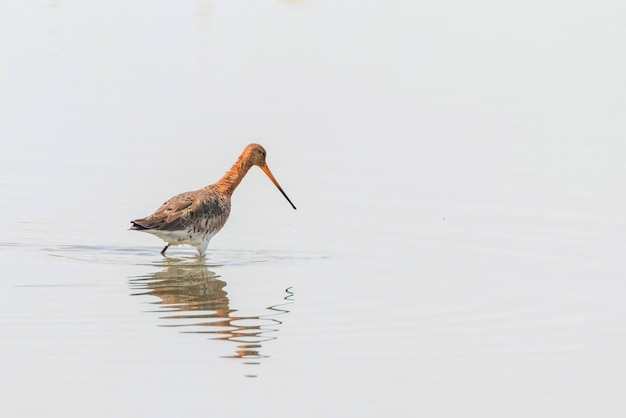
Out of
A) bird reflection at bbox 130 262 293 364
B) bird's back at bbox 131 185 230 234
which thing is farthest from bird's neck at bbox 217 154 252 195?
bird reflection at bbox 130 262 293 364

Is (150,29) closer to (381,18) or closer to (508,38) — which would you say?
(381,18)

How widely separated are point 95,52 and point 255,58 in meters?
2.03

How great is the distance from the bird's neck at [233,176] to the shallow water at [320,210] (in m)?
0.37

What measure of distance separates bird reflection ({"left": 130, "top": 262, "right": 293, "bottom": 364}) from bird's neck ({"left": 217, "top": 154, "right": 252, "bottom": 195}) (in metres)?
1.33

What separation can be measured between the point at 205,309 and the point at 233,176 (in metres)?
3.13

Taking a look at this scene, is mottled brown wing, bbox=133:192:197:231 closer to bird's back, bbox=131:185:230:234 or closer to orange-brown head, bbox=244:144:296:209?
bird's back, bbox=131:185:230:234

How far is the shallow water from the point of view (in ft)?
25.8

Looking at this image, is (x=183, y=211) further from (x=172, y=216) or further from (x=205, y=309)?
(x=205, y=309)

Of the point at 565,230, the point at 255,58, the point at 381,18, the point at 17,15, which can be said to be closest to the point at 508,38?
the point at 381,18

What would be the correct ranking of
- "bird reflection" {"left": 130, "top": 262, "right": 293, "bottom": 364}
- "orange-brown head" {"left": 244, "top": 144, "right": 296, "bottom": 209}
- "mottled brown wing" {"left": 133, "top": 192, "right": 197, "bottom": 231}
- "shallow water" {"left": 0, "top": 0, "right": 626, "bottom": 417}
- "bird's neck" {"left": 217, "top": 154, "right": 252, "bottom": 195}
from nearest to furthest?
"shallow water" {"left": 0, "top": 0, "right": 626, "bottom": 417}, "bird reflection" {"left": 130, "top": 262, "right": 293, "bottom": 364}, "mottled brown wing" {"left": 133, "top": 192, "right": 197, "bottom": 231}, "bird's neck" {"left": 217, "top": 154, "right": 252, "bottom": 195}, "orange-brown head" {"left": 244, "top": 144, "right": 296, "bottom": 209}

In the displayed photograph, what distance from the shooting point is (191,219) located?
11.2 metres

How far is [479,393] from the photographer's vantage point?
7715 millimetres

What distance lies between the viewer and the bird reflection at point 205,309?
8617 millimetres

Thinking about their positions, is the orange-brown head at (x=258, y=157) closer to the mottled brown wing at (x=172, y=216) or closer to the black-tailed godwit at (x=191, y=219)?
the black-tailed godwit at (x=191, y=219)
